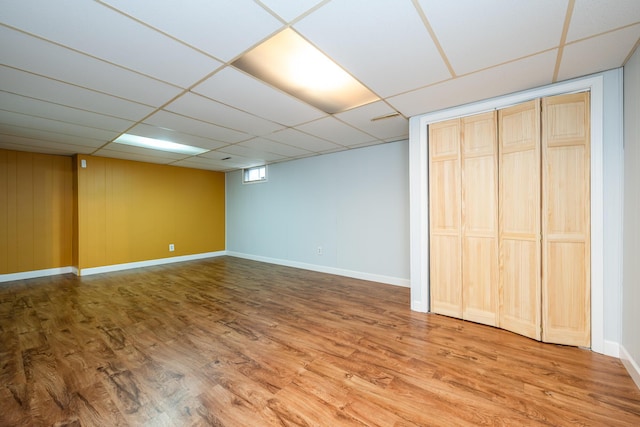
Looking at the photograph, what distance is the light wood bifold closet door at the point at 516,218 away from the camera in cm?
236

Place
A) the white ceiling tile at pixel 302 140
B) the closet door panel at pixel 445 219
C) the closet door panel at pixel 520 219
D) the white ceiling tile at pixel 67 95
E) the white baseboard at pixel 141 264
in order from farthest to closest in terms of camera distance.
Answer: the white baseboard at pixel 141 264, the white ceiling tile at pixel 302 140, the closet door panel at pixel 445 219, the closet door panel at pixel 520 219, the white ceiling tile at pixel 67 95

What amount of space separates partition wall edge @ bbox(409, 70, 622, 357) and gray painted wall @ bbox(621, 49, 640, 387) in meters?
0.14

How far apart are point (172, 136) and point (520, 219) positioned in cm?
476

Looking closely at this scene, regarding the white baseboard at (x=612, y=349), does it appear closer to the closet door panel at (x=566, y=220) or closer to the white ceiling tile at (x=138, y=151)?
the closet door panel at (x=566, y=220)

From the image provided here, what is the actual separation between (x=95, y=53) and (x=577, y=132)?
13.4ft

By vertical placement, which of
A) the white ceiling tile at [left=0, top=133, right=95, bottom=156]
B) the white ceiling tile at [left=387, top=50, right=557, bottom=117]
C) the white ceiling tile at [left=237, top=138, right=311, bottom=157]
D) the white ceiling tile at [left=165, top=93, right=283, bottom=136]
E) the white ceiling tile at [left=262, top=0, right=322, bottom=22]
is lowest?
the white ceiling tile at [left=0, top=133, right=95, bottom=156]

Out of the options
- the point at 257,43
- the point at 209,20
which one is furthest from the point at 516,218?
the point at 209,20

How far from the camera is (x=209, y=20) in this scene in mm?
1637

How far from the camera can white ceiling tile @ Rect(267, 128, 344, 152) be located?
397 cm

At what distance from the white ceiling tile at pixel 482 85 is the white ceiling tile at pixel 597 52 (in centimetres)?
10

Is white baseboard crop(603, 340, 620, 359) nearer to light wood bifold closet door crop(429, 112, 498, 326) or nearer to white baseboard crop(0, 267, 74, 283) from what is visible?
light wood bifold closet door crop(429, 112, 498, 326)

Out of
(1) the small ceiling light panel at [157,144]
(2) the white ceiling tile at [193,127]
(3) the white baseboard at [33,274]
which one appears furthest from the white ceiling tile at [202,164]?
(3) the white baseboard at [33,274]

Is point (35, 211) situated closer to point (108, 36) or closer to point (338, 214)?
point (108, 36)

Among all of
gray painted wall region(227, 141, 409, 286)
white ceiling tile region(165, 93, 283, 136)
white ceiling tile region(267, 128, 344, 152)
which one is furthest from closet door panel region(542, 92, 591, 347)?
white ceiling tile region(165, 93, 283, 136)
